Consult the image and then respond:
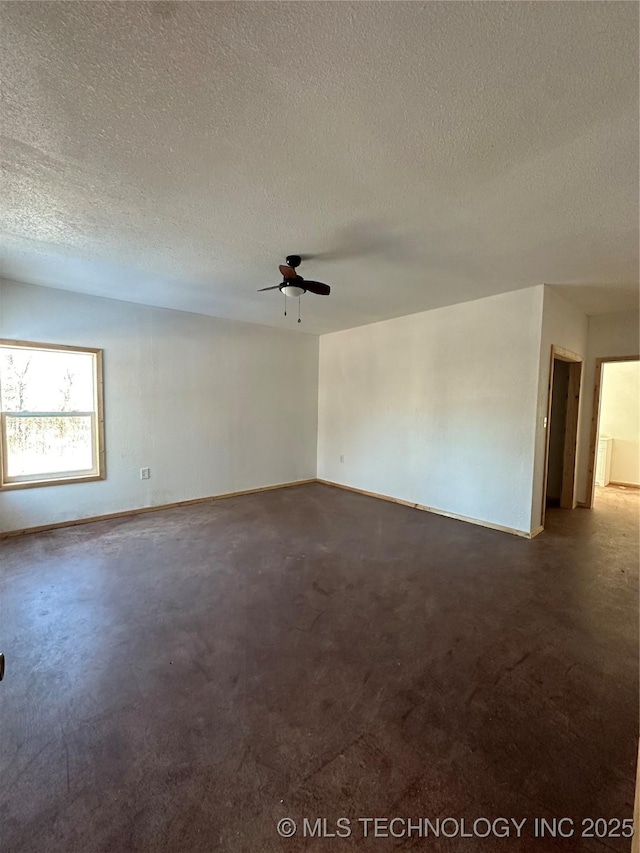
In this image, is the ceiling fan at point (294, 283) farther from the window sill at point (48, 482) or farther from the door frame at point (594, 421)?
the door frame at point (594, 421)

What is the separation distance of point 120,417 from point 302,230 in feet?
10.5

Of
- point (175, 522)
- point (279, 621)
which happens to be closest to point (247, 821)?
point (279, 621)

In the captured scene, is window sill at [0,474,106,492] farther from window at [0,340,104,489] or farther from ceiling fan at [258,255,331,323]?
ceiling fan at [258,255,331,323]

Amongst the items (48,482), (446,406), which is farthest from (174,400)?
(446,406)

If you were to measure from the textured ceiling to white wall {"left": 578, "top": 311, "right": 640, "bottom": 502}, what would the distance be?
2163 mm

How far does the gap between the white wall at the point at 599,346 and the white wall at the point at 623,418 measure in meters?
1.60

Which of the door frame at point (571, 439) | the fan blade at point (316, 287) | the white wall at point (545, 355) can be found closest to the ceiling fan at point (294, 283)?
the fan blade at point (316, 287)

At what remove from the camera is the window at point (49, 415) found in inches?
147

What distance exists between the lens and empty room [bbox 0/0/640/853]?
1.21m

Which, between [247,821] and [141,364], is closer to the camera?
[247,821]

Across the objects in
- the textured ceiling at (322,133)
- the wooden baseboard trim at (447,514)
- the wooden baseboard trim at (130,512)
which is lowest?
the wooden baseboard trim at (130,512)

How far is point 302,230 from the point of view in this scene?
250 centimetres

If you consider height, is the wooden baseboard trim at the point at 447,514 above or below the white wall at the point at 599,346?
below

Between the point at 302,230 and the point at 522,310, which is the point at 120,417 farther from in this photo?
the point at 522,310
